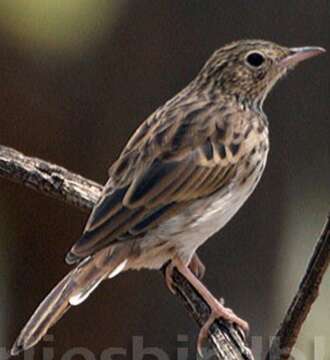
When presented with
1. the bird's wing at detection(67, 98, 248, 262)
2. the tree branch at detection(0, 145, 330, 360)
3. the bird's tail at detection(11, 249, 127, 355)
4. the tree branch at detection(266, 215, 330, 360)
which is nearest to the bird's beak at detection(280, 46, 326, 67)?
the bird's wing at detection(67, 98, 248, 262)

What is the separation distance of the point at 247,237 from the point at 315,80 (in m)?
0.96

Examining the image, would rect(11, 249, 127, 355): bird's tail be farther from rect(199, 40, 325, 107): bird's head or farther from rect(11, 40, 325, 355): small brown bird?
rect(199, 40, 325, 107): bird's head

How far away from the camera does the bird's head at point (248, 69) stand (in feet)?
23.4

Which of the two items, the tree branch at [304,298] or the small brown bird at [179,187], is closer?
the tree branch at [304,298]

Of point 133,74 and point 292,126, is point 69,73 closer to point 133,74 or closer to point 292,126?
point 133,74

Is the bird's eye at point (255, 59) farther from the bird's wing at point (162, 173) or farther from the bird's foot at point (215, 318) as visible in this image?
the bird's foot at point (215, 318)

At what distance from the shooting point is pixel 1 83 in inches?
356

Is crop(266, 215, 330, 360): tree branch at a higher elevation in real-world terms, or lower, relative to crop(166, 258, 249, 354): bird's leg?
higher

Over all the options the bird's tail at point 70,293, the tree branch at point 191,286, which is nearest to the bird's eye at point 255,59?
the tree branch at point 191,286

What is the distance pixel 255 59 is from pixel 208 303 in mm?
1314

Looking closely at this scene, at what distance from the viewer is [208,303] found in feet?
21.0

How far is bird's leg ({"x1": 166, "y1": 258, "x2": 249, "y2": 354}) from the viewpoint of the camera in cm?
626

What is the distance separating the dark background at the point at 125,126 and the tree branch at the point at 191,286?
6.28 ft

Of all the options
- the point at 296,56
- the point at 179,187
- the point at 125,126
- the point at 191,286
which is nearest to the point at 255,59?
the point at 296,56
